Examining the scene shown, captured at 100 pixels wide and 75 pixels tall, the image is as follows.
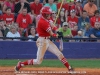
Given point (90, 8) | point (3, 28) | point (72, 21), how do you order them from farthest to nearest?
1. point (90, 8)
2. point (72, 21)
3. point (3, 28)

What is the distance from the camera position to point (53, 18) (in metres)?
15.2

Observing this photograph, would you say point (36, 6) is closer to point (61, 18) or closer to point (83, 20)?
point (61, 18)

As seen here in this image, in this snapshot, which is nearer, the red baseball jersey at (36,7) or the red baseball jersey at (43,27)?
the red baseball jersey at (43,27)

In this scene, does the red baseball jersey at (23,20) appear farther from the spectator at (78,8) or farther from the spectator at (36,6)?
the spectator at (78,8)

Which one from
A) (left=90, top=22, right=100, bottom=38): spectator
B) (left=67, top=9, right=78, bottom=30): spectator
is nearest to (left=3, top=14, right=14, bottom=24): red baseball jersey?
(left=67, top=9, right=78, bottom=30): spectator

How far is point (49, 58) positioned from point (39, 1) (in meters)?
2.78

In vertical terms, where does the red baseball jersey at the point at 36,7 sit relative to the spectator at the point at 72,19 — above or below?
above

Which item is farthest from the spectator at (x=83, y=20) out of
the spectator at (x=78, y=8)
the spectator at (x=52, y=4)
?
the spectator at (x=52, y=4)

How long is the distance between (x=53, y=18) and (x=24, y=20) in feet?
4.40

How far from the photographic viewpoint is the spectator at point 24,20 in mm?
14617

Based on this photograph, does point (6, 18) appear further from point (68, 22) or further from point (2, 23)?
point (68, 22)

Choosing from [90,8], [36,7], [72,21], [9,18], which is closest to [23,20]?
[9,18]

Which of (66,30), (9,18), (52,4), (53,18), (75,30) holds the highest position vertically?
(52,4)

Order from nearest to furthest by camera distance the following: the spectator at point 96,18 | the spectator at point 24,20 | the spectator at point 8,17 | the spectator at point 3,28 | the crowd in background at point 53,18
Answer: the spectator at point 3,28 → the crowd in background at point 53,18 → the spectator at point 8,17 → the spectator at point 24,20 → the spectator at point 96,18
